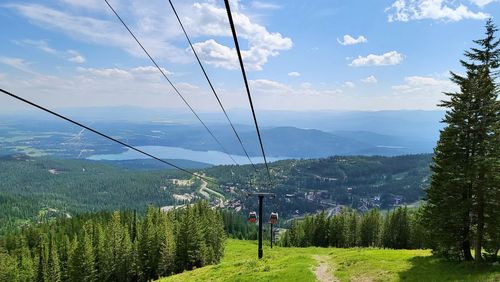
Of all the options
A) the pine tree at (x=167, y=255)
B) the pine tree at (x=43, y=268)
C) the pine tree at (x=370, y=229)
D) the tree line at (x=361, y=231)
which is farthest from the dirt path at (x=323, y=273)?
the pine tree at (x=43, y=268)

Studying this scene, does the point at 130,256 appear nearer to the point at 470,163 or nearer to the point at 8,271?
the point at 8,271

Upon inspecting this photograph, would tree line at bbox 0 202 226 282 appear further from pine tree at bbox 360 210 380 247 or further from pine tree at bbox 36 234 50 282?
pine tree at bbox 360 210 380 247

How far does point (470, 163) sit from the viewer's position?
30.5 meters

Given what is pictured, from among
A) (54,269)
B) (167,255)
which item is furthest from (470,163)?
(54,269)

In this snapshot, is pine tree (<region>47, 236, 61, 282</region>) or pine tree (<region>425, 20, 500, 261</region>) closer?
pine tree (<region>425, 20, 500, 261</region>)

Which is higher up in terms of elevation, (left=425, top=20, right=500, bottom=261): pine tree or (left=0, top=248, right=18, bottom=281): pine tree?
(left=425, top=20, right=500, bottom=261): pine tree

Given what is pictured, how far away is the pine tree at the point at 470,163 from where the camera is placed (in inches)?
1167

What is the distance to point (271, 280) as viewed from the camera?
105ft

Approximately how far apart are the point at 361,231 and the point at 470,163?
77563 mm

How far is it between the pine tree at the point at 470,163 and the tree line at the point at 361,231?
59.2m

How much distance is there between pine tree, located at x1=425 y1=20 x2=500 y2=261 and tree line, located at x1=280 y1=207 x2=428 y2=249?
59218 millimetres

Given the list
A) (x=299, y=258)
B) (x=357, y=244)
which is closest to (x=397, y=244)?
(x=357, y=244)

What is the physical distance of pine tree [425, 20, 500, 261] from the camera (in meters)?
29.6

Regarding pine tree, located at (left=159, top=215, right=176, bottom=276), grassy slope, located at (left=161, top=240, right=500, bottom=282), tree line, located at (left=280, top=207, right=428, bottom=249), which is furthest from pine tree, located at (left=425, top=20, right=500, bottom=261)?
tree line, located at (left=280, top=207, right=428, bottom=249)
